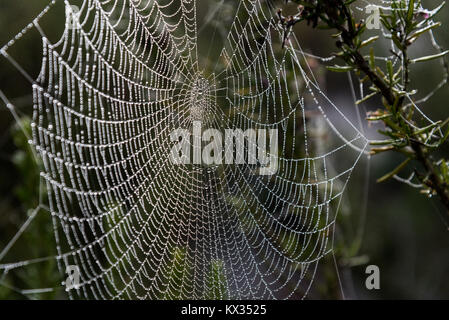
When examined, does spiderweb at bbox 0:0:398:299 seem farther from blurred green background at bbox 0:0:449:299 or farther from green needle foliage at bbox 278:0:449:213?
green needle foliage at bbox 278:0:449:213

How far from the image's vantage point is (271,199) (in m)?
1.79

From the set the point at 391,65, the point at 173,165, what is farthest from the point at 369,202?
the point at 391,65

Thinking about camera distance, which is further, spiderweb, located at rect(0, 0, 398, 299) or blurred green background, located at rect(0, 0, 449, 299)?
blurred green background, located at rect(0, 0, 449, 299)

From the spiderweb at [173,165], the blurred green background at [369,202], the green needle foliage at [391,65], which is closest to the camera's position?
the green needle foliage at [391,65]

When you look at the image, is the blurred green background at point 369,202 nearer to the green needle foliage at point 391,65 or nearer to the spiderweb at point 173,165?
the spiderweb at point 173,165

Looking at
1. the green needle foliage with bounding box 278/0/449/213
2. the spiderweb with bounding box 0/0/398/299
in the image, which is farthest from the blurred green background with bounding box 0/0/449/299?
the green needle foliage with bounding box 278/0/449/213

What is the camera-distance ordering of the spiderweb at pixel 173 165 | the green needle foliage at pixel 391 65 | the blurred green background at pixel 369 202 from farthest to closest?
the blurred green background at pixel 369 202
the spiderweb at pixel 173 165
the green needle foliage at pixel 391 65

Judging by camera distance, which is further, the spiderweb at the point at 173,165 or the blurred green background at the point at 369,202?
the blurred green background at the point at 369,202

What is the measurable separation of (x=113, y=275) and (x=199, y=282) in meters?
0.46

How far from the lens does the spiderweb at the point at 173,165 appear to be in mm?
1495

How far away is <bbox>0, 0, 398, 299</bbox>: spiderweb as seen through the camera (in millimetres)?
1495

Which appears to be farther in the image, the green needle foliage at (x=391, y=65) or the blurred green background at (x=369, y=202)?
the blurred green background at (x=369, y=202)

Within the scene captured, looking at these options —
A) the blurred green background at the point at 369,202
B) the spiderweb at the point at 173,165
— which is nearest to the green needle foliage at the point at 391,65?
the spiderweb at the point at 173,165

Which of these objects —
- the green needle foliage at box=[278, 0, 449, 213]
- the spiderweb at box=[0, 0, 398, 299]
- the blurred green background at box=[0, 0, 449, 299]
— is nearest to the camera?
the green needle foliage at box=[278, 0, 449, 213]
